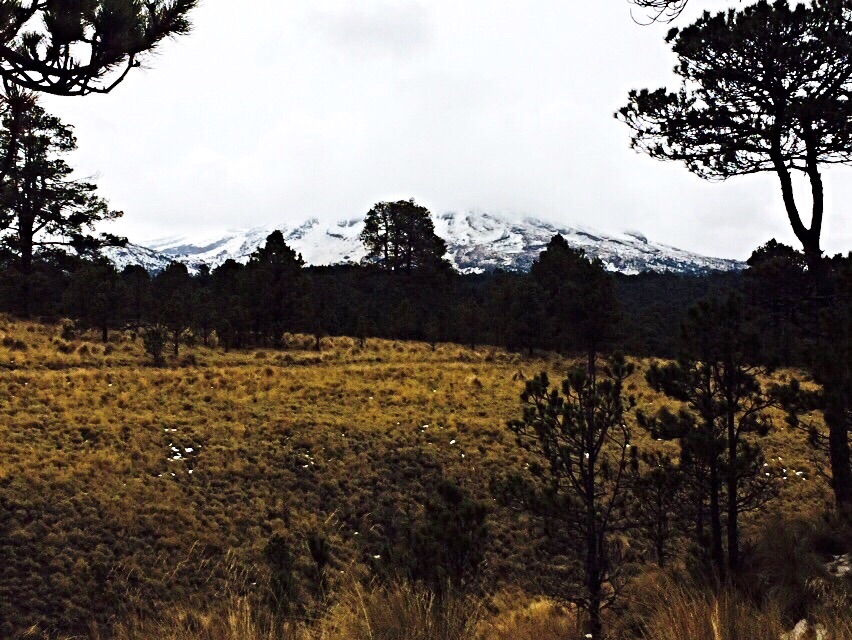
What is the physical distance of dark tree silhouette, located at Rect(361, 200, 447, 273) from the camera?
→ 43.8 m

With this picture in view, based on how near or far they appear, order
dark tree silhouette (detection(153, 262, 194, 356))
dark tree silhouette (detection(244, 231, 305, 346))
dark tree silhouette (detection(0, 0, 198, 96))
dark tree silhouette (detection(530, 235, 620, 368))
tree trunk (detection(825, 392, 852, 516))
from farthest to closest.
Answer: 1. dark tree silhouette (detection(244, 231, 305, 346))
2. dark tree silhouette (detection(153, 262, 194, 356))
3. dark tree silhouette (detection(530, 235, 620, 368))
4. tree trunk (detection(825, 392, 852, 516))
5. dark tree silhouette (detection(0, 0, 198, 96))

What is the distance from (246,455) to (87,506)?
3.76 m

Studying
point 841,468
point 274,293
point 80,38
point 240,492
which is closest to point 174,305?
point 274,293

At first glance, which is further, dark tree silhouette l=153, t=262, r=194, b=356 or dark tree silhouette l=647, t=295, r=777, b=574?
dark tree silhouette l=153, t=262, r=194, b=356

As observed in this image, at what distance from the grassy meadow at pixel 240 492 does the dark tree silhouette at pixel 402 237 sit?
76.7 ft

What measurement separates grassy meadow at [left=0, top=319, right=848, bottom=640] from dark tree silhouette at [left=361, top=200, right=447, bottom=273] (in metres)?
23.4

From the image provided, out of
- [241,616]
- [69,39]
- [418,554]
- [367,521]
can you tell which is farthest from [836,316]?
[367,521]

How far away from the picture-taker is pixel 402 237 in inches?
1751

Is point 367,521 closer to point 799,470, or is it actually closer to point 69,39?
point 69,39

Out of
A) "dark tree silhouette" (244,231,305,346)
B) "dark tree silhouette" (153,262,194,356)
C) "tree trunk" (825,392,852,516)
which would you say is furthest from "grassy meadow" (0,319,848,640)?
"dark tree silhouette" (244,231,305,346)

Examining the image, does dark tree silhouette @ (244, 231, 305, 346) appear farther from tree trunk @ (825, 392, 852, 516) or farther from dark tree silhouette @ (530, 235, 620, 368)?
tree trunk @ (825, 392, 852, 516)

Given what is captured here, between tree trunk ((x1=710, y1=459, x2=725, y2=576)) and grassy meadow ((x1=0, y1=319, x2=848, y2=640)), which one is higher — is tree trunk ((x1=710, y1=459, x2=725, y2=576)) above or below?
above

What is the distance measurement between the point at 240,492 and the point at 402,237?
34829 mm

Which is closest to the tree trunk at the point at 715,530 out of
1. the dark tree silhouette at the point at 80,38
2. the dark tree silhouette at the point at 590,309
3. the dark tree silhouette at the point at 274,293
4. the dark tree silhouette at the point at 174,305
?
the dark tree silhouette at the point at 80,38
